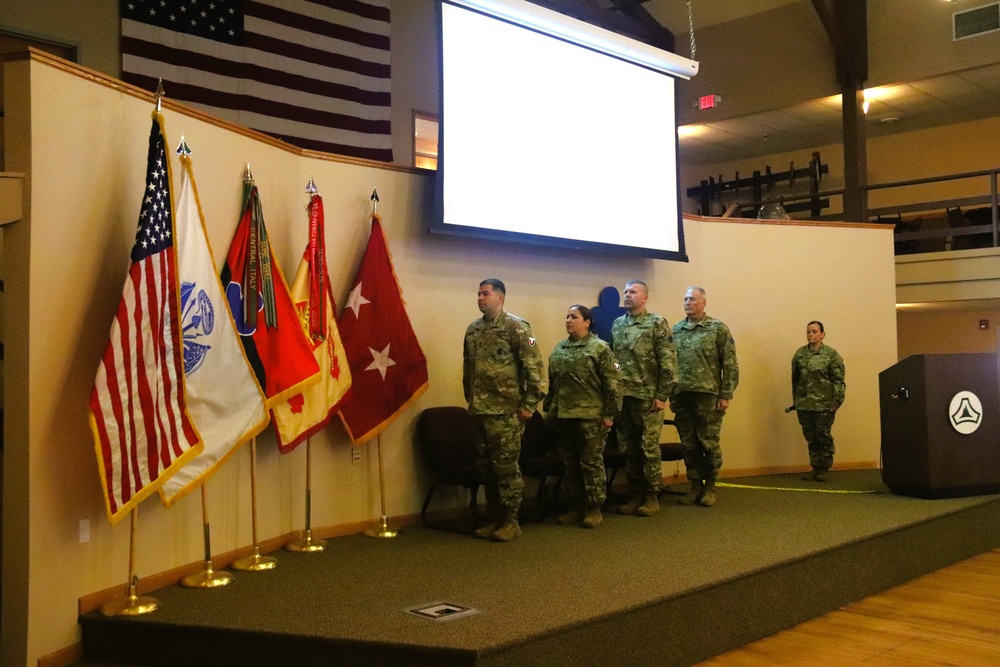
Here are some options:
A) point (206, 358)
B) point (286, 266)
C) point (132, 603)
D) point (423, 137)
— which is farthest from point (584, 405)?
point (423, 137)

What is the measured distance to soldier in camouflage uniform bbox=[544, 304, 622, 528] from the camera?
203 inches

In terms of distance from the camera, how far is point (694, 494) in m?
6.28

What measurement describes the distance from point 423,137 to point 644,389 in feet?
A: 15.8

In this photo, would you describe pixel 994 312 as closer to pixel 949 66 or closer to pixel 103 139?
pixel 949 66

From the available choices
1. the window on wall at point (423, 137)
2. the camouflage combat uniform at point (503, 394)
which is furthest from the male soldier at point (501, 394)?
the window on wall at point (423, 137)

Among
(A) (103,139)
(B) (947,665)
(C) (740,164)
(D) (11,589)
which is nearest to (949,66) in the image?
(C) (740,164)

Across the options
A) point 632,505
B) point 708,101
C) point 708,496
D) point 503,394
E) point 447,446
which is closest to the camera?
point 503,394

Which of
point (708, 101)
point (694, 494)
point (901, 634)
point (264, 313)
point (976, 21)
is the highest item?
point (976, 21)

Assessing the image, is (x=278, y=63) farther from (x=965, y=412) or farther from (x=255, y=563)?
(x=965, y=412)

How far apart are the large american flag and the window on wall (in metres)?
0.81

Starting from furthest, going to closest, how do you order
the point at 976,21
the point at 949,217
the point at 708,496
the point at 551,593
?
the point at 949,217 → the point at 976,21 → the point at 708,496 → the point at 551,593

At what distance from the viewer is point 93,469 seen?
3.53 meters

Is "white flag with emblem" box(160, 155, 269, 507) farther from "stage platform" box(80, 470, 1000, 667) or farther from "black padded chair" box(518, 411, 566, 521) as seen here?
"black padded chair" box(518, 411, 566, 521)

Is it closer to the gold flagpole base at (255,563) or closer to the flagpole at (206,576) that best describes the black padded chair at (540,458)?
the gold flagpole base at (255,563)
